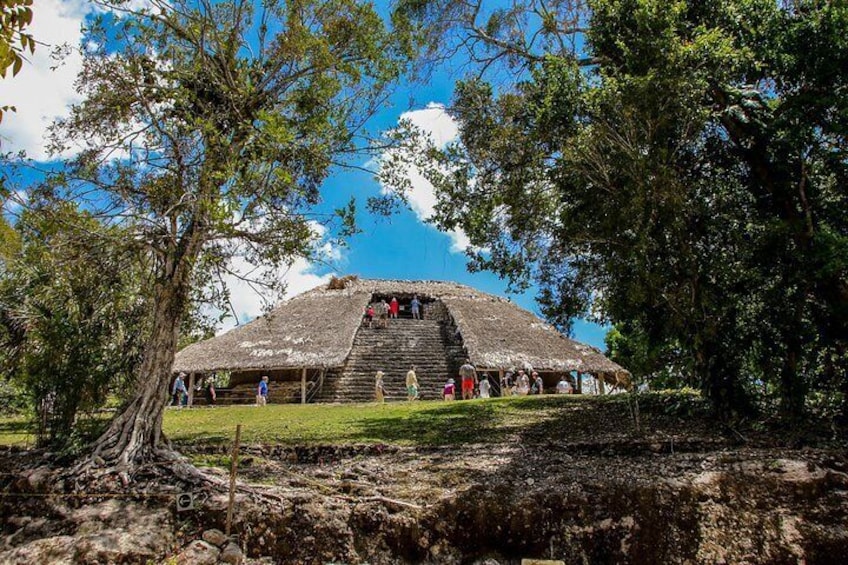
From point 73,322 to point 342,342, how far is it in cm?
1168

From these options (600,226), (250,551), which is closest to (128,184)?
(250,551)

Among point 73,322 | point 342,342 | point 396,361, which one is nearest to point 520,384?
point 396,361

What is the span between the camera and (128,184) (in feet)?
26.1

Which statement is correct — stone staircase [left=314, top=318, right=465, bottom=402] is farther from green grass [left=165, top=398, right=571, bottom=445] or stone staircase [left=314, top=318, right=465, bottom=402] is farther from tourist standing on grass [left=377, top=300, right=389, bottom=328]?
green grass [left=165, top=398, right=571, bottom=445]

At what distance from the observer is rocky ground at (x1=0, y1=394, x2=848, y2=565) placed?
5309 mm

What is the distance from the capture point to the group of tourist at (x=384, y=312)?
900 inches

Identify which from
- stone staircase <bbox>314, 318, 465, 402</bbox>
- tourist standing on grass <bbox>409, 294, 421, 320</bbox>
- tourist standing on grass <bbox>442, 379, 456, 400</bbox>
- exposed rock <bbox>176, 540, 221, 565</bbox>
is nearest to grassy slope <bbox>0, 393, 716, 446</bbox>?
tourist standing on grass <bbox>442, 379, 456, 400</bbox>

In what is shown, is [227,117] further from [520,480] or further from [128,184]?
[520,480]

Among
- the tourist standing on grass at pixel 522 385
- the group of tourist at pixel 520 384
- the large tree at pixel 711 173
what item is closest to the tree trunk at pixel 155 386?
the large tree at pixel 711 173

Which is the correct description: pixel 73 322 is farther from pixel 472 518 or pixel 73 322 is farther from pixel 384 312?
pixel 384 312

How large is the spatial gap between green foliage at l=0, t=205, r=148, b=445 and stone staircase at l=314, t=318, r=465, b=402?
31.8 feet

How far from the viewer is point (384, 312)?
2311 centimetres

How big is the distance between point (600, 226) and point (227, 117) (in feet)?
19.4

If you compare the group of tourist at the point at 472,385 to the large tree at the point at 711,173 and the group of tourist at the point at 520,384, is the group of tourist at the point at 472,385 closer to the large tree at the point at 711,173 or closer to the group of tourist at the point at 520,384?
the group of tourist at the point at 520,384
